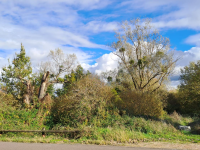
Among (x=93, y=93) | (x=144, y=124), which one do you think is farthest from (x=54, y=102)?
(x=144, y=124)

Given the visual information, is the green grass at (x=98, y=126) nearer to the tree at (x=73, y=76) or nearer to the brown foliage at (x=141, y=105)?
the brown foliage at (x=141, y=105)

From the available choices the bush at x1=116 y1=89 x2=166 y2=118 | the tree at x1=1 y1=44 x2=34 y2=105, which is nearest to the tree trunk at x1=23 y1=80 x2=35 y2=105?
the tree at x1=1 y1=44 x2=34 y2=105

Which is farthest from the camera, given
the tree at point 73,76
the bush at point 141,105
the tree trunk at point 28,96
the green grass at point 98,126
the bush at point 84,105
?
the tree at point 73,76

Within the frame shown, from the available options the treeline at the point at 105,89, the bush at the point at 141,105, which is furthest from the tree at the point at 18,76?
the bush at the point at 141,105

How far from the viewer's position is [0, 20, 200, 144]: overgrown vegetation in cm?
1296

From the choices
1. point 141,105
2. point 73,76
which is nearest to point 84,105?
point 141,105

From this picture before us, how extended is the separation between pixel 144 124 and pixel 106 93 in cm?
435

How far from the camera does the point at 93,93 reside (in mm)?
15922

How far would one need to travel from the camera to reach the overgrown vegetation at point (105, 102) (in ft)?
42.5

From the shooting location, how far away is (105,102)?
16.0 metres

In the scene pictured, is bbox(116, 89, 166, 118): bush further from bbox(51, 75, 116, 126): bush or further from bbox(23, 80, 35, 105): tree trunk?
bbox(23, 80, 35, 105): tree trunk

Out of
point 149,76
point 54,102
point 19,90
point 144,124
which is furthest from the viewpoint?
point 149,76

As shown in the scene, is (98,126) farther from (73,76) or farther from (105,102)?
(73,76)

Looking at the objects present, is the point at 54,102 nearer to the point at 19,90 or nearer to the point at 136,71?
the point at 19,90
